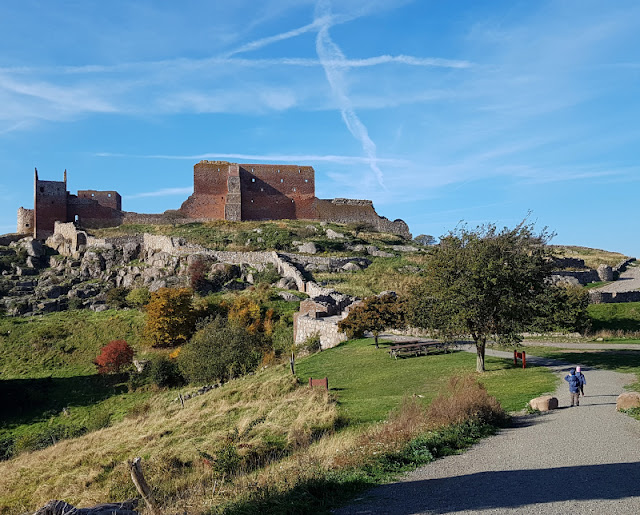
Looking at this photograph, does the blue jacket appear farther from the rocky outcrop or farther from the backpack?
the rocky outcrop

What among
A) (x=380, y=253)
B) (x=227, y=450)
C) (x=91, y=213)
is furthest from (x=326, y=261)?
(x=227, y=450)

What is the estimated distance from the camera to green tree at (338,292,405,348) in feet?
89.8

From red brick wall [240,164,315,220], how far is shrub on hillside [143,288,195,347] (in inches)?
1508

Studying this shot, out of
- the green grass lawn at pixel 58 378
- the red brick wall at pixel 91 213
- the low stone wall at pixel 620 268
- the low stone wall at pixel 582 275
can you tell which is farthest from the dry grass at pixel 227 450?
the red brick wall at pixel 91 213

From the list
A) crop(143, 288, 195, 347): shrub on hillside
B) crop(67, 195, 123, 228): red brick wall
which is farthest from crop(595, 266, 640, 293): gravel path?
crop(67, 195, 123, 228): red brick wall

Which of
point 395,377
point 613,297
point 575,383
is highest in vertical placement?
point 613,297

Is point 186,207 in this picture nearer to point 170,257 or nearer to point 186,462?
point 170,257

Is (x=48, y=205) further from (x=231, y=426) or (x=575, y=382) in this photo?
(x=575, y=382)

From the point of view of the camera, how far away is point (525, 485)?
25.7ft

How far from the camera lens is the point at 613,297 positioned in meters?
34.4

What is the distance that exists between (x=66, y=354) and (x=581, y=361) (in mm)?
32640

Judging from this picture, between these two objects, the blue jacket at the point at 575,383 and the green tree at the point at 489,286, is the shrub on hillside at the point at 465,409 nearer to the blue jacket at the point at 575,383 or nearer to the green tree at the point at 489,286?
the blue jacket at the point at 575,383

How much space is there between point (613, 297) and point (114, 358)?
31.7 m

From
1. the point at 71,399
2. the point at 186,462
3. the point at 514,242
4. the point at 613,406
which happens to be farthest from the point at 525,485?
the point at 71,399
